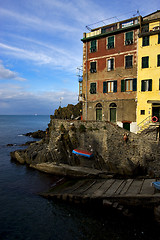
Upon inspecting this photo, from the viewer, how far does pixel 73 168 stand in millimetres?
25172

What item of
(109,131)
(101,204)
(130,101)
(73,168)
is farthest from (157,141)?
(73,168)

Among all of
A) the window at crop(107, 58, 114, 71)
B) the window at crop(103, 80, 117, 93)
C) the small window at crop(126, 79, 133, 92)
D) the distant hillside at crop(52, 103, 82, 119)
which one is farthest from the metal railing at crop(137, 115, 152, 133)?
the distant hillside at crop(52, 103, 82, 119)

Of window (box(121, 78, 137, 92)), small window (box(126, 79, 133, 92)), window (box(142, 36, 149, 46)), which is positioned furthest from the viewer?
small window (box(126, 79, 133, 92))

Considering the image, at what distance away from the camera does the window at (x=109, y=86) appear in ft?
96.7

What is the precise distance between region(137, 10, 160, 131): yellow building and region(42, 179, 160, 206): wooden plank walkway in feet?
31.8

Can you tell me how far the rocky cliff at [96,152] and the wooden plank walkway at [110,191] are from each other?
8.12ft

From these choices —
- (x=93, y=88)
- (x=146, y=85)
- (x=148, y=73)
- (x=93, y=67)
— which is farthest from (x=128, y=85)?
(x=93, y=67)

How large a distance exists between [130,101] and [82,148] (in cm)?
1184

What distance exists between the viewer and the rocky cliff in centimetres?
2225

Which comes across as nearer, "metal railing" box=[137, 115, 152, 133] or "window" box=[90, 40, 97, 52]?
"metal railing" box=[137, 115, 152, 133]

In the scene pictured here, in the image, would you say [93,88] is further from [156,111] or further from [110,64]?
[156,111]

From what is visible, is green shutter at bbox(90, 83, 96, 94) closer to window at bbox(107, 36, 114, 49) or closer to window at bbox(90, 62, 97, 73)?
window at bbox(90, 62, 97, 73)

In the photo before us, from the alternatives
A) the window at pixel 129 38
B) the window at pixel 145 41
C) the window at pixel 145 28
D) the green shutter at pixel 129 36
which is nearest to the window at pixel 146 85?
the window at pixel 145 41

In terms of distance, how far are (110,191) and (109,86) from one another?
62.5 feet
